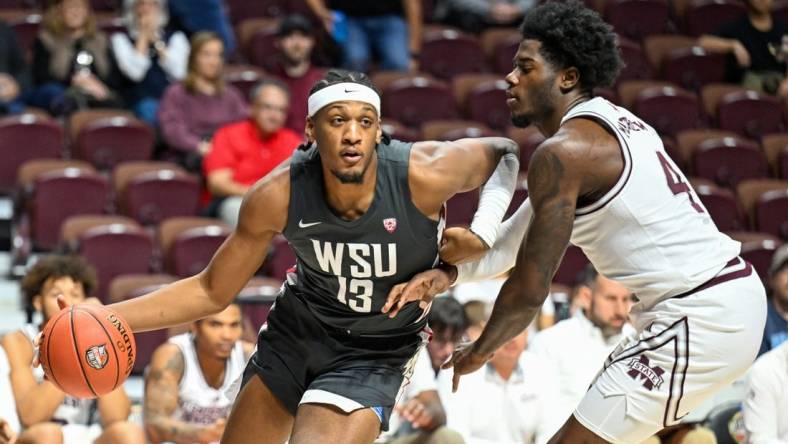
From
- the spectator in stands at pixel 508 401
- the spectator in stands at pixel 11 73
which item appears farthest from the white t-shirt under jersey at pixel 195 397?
the spectator in stands at pixel 11 73

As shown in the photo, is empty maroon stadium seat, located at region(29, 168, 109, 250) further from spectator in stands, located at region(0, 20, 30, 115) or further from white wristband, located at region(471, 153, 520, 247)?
white wristband, located at region(471, 153, 520, 247)

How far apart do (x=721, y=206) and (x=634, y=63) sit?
82.1 inches

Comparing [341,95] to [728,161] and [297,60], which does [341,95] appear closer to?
[297,60]

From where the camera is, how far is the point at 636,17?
1107cm

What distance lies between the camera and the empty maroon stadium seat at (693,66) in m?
10.6

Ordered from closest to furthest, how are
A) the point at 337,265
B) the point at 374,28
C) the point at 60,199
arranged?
the point at 337,265
the point at 60,199
the point at 374,28

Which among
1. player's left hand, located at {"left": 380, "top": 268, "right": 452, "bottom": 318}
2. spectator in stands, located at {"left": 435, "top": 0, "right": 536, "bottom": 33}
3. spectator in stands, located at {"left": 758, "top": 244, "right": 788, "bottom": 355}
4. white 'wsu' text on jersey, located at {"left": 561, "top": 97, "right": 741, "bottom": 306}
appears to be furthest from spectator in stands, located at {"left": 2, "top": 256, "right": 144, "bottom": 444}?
spectator in stands, located at {"left": 435, "top": 0, "right": 536, "bottom": 33}

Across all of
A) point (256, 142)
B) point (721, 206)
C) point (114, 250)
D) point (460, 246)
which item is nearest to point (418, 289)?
point (460, 246)

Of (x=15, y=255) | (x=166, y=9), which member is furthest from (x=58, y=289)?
(x=166, y=9)

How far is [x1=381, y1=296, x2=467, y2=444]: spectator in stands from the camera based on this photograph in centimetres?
615

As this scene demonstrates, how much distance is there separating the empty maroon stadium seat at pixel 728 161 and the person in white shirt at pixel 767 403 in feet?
11.3

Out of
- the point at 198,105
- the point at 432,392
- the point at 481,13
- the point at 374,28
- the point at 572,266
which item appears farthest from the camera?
the point at 481,13

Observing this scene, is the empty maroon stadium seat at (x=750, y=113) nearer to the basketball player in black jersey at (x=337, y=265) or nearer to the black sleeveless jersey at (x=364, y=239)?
the basketball player in black jersey at (x=337, y=265)

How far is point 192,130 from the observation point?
8703 millimetres
